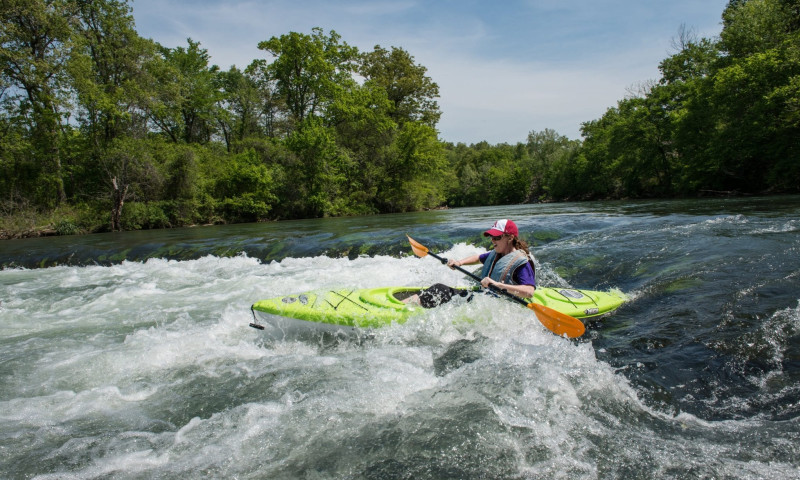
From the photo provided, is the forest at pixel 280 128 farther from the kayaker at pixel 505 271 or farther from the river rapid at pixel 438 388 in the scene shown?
the kayaker at pixel 505 271

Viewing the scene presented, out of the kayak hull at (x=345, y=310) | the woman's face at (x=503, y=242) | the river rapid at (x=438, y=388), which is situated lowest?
the river rapid at (x=438, y=388)

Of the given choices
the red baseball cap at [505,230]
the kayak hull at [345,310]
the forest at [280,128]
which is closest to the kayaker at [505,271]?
the red baseball cap at [505,230]

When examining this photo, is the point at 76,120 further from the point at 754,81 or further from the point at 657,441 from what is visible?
the point at 754,81

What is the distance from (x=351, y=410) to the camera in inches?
121

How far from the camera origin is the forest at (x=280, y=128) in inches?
753

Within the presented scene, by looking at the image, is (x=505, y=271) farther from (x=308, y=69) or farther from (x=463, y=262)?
(x=308, y=69)

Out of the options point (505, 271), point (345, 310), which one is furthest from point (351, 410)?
point (505, 271)

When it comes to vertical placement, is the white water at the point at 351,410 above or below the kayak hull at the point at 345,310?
below

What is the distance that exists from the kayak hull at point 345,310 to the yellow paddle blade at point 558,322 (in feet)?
1.15

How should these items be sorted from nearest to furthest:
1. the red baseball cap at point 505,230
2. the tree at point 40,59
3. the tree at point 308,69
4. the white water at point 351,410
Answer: the white water at point 351,410 → the red baseball cap at point 505,230 → the tree at point 40,59 → the tree at point 308,69

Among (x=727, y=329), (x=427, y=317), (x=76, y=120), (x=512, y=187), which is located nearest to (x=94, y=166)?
(x=76, y=120)

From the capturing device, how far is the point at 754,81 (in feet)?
65.1

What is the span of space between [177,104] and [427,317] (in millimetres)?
25307

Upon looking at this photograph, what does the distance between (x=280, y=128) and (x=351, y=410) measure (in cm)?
3409
